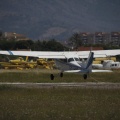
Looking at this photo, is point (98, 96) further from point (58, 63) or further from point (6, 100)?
→ point (58, 63)

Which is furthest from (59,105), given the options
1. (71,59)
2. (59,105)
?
(71,59)

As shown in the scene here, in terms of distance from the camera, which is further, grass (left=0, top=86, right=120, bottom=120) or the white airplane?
the white airplane

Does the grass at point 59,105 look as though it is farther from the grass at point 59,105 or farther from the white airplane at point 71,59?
the white airplane at point 71,59

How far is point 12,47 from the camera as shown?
153 metres

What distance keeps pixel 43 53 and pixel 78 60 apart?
3344mm

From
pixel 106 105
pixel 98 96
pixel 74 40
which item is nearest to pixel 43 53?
pixel 98 96

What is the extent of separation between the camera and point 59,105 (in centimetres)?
2052

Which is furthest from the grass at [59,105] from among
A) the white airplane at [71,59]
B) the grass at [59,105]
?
the white airplane at [71,59]

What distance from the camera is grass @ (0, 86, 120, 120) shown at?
17484 mm

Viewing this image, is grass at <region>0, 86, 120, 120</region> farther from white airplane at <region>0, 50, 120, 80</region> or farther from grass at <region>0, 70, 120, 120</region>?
white airplane at <region>0, 50, 120, 80</region>

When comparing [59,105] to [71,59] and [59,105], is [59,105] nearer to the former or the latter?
[59,105]

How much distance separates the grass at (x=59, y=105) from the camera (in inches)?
688

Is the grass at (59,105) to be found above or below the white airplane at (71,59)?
below

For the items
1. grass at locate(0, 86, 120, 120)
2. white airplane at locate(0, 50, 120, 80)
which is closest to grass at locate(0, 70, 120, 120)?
grass at locate(0, 86, 120, 120)
